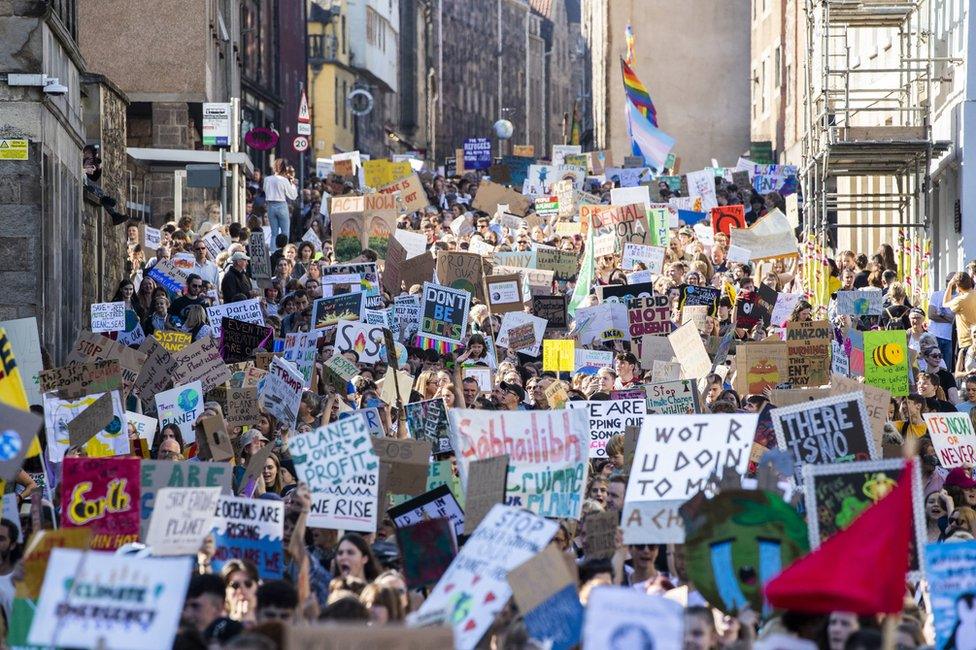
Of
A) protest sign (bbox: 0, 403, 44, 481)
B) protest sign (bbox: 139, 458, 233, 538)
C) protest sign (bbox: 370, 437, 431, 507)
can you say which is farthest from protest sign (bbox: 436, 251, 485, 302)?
protest sign (bbox: 0, 403, 44, 481)

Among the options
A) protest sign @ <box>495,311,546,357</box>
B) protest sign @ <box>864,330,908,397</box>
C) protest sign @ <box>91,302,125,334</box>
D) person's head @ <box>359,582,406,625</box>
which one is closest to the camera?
person's head @ <box>359,582,406,625</box>

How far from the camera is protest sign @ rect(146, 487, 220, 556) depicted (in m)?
9.55

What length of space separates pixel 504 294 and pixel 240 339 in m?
3.58

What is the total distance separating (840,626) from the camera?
25.0 feet

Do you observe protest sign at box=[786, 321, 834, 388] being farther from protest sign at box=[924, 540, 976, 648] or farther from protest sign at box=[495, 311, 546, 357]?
protest sign at box=[924, 540, 976, 648]

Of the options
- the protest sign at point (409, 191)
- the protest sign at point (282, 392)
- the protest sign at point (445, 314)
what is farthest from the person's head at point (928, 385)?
the protest sign at point (409, 191)

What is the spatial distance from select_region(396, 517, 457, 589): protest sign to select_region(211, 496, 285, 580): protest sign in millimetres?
594

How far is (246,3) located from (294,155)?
455 inches

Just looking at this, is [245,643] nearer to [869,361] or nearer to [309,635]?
[309,635]

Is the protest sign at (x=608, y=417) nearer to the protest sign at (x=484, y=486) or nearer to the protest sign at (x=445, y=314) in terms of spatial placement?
the protest sign at (x=484, y=486)

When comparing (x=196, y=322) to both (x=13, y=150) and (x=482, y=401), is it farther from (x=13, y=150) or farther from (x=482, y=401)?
(x=482, y=401)

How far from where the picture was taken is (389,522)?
1151cm

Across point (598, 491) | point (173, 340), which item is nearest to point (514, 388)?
point (173, 340)

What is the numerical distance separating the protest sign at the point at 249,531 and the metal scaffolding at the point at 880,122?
1567 cm
